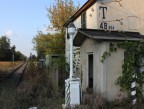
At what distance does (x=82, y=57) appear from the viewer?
1533cm

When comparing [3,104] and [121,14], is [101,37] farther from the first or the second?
[121,14]

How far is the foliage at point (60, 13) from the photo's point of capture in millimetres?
37656

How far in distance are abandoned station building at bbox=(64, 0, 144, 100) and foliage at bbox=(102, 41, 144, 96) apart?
0.60ft

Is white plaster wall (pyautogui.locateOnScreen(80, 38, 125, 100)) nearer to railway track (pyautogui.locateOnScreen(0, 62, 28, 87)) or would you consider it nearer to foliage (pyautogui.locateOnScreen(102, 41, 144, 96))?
foliage (pyautogui.locateOnScreen(102, 41, 144, 96))

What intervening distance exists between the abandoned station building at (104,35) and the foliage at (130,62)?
0.18m

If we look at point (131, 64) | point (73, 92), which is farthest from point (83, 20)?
point (73, 92)

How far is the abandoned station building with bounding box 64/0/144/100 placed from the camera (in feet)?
39.1

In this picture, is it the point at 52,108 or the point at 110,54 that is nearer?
the point at 52,108

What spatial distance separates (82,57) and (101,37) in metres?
4.05

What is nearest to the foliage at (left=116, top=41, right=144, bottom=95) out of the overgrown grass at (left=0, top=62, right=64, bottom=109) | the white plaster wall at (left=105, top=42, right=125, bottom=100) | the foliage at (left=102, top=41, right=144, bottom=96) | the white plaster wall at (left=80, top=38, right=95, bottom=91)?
the foliage at (left=102, top=41, right=144, bottom=96)

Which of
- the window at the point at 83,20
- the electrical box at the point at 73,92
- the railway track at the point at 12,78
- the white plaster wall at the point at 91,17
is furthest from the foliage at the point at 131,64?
the railway track at the point at 12,78

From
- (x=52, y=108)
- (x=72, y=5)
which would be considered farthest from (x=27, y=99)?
(x=72, y=5)

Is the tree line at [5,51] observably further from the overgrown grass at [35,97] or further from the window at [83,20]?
the overgrown grass at [35,97]

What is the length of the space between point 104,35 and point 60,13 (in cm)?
2656
